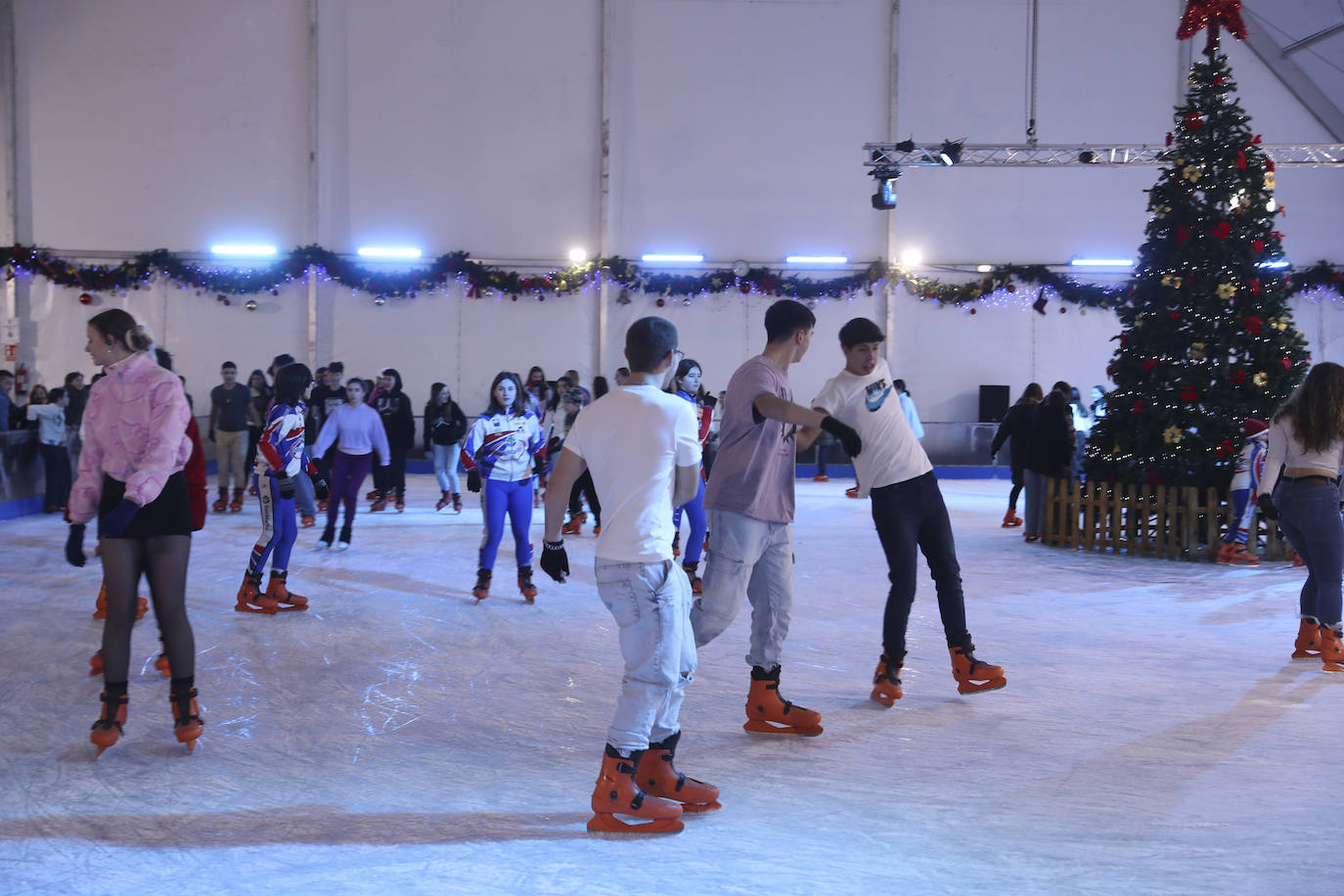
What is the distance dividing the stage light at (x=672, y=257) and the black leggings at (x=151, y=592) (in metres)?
14.9

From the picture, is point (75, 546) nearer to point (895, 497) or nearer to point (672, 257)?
point (895, 497)

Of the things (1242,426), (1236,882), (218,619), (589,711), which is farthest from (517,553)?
(1242,426)

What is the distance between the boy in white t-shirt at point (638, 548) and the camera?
130 inches

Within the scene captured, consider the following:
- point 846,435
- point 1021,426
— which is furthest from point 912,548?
point 1021,426

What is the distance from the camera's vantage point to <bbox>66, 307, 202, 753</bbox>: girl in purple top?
3.97 meters

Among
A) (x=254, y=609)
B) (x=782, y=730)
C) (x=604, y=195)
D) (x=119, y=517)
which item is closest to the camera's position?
(x=119, y=517)

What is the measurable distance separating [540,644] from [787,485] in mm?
2404

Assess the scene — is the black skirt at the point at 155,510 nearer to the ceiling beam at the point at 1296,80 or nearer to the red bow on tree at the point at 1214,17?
the red bow on tree at the point at 1214,17

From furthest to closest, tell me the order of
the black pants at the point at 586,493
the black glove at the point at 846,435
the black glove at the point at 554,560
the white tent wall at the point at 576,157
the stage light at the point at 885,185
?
the white tent wall at the point at 576,157
the stage light at the point at 885,185
the black pants at the point at 586,493
the black glove at the point at 846,435
the black glove at the point at 554,560

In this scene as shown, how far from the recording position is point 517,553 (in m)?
7.33

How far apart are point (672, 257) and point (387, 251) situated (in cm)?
488

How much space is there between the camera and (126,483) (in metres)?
3.92

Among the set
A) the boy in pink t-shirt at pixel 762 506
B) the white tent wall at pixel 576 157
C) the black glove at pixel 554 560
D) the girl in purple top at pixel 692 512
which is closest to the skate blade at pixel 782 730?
the boy in pink t-shirt at pixel 762 506

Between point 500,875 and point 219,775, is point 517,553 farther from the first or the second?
point 500,875
